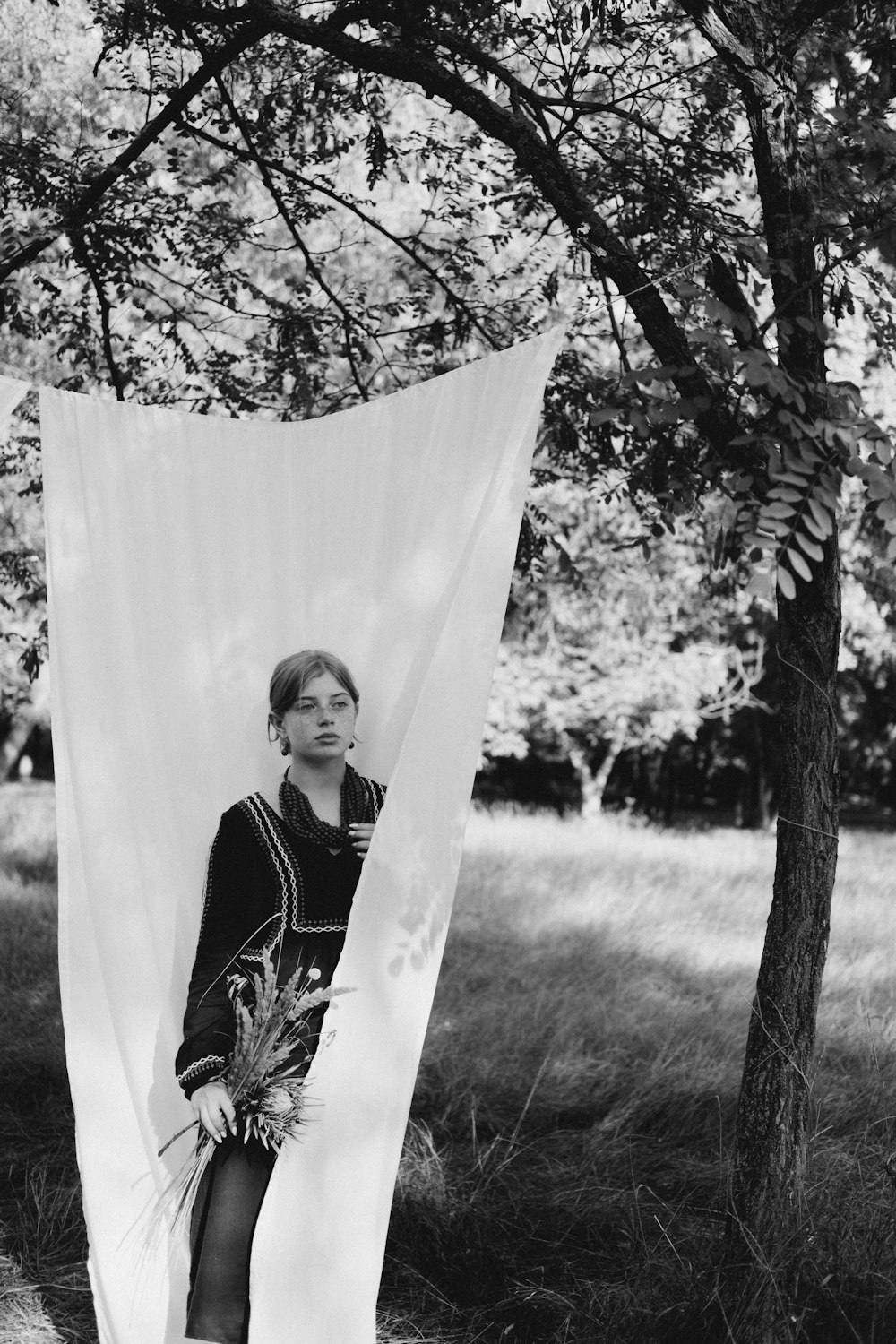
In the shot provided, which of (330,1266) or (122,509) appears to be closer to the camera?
(330,1266)

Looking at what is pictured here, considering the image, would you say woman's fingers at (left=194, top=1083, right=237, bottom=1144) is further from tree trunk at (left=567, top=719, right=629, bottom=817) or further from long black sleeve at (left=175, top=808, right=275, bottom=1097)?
tree trunk at (left=567, top=719, right=629, bottom=817)

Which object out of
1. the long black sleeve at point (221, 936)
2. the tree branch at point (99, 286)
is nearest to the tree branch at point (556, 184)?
the tree branch at point (99, 286)

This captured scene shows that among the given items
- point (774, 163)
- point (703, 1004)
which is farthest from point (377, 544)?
point (703, 1004)

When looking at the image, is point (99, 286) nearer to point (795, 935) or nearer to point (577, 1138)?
point (795, 935)

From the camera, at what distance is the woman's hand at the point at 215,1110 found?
231cm

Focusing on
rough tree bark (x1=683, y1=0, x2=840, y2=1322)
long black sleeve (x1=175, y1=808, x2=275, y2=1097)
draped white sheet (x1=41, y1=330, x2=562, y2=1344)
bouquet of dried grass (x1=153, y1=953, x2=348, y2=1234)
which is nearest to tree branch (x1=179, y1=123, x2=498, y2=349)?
draped white sheet (x1=41, y1=330, x2=562, y2=1344)

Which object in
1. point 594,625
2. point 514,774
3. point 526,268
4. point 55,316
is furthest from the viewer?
point 514,774

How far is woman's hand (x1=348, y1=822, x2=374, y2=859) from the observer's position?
2605 mm

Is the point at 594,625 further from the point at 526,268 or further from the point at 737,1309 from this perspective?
the point at 737,1309

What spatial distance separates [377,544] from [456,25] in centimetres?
152

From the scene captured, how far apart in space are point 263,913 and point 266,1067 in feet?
1.15

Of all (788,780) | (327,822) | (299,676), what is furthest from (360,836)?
(788,780)

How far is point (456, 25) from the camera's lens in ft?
10.9

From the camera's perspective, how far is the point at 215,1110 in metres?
2.31
